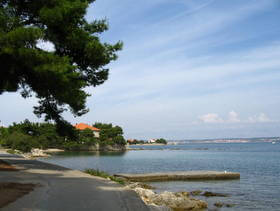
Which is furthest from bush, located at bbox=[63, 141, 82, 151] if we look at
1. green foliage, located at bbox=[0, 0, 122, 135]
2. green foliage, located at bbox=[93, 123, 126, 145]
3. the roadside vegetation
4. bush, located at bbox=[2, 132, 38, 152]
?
green foliage, located at bbox=[0, 0, 122, 135]

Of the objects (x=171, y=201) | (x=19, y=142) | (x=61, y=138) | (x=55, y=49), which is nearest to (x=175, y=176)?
(x=171, y=201)

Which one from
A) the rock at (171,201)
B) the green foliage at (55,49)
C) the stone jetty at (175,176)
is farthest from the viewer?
the stone jetty at (175,176)

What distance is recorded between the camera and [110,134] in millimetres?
124188

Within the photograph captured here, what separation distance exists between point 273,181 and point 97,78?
20.9 metres

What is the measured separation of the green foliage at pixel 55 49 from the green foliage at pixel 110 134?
4073 inches

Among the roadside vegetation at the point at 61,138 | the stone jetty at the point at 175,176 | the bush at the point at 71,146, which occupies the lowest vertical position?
the stone jetty at the point at 175,176

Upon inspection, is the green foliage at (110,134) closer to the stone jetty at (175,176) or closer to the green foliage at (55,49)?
the stone jetty at (175,176)

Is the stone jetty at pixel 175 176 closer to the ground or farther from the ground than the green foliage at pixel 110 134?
closer to the ground

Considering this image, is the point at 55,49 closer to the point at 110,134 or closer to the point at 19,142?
the point at 19,142

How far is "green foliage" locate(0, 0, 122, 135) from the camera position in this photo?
1446 centimetres

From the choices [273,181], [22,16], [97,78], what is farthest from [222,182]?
[22,16]

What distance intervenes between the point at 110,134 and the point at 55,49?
107407 millimetres

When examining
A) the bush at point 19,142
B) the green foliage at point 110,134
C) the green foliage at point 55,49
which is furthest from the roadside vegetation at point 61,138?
the green foliage at point 55,49

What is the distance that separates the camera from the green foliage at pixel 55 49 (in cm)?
1446
